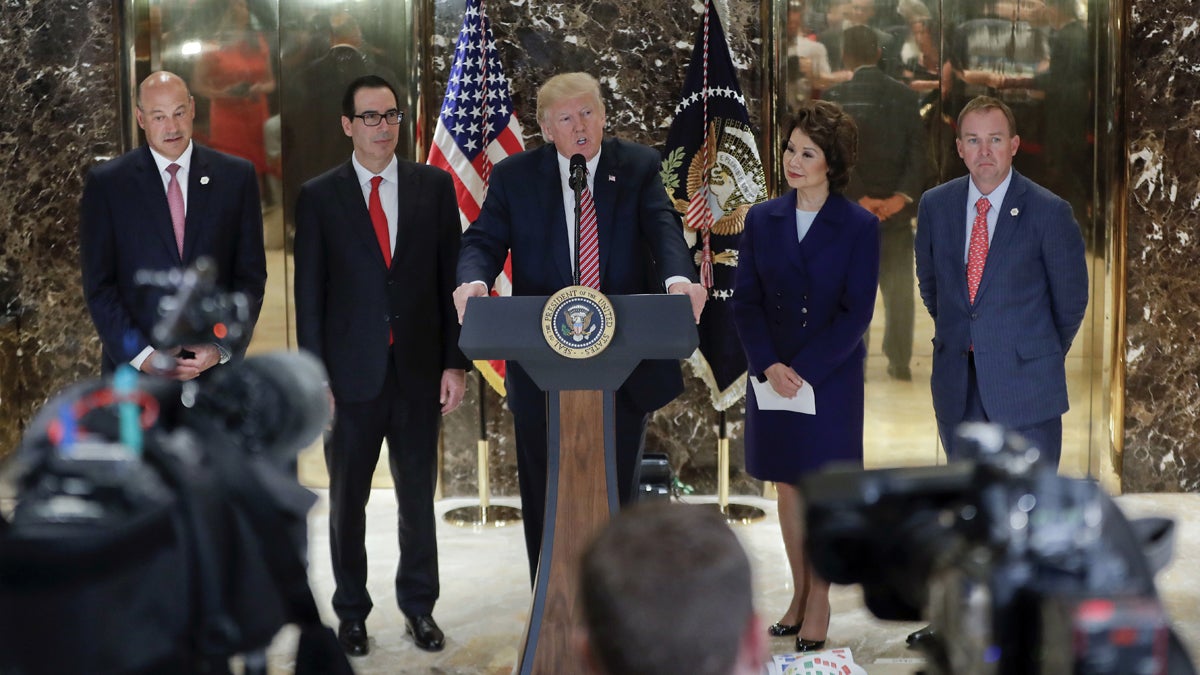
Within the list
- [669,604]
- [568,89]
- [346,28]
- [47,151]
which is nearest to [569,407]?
[568,89]

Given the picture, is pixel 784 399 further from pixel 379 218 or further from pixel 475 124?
pixel 475 124

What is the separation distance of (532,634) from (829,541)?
1.99m

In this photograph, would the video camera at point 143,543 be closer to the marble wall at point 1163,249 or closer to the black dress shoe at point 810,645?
the black dress shoe at point 810,645

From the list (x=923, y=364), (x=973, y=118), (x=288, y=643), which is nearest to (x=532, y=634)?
(x=288, y=643)

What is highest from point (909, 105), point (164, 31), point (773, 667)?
point (164, 31)

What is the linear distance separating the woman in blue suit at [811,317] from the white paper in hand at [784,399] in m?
0.02

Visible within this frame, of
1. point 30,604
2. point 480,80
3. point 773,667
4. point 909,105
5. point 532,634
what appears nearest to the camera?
point 30,604

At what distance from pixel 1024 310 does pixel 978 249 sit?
0.22 metres

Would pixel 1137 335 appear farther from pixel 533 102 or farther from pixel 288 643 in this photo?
pixel 288 643

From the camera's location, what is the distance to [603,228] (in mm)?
3707

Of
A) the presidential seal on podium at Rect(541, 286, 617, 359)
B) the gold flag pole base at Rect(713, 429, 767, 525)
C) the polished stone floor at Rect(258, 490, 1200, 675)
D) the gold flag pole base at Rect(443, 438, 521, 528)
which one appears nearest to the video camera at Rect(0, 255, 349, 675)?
the presidential seal on podium at Rect(541, 286, 617, 359)

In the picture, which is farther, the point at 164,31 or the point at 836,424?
the point at 164,31

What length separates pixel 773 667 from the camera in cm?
289

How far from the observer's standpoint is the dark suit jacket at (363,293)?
152 inches
